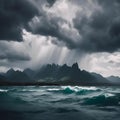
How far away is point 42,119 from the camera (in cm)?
1784

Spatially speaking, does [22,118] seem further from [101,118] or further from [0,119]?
[101,118]

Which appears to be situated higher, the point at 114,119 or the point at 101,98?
the point at 101,98

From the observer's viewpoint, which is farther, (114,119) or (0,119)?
(114,119)

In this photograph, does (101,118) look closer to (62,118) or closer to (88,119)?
(88,119)

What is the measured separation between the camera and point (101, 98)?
35.2 meters

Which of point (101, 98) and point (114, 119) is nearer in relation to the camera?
point (114, 119)

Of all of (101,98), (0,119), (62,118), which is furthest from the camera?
(101,98)

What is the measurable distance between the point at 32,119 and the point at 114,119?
6.46m

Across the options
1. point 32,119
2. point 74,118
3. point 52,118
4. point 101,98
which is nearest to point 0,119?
point 32,119

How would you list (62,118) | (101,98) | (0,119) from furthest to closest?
(101,98) → (62,118) → (0,119)

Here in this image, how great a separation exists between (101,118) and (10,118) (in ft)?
23.5

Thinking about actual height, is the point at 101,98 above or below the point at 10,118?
above

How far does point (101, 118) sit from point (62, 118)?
125 inches

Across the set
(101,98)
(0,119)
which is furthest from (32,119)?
(101,98)
